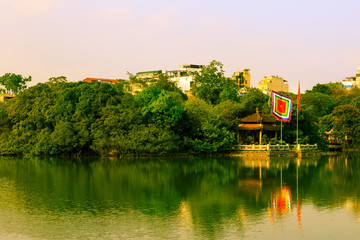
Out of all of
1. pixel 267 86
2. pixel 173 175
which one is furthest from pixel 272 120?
pixel 267 86

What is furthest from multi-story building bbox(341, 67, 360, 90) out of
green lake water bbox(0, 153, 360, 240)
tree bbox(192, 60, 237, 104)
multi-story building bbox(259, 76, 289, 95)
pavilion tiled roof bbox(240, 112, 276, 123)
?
green lake water bbox(0, 153, 360, 240)

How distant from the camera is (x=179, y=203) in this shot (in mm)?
18203

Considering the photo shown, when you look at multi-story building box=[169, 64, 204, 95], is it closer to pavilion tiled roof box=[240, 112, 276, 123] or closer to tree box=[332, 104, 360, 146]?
tree box=[332, 104, 360, 146]

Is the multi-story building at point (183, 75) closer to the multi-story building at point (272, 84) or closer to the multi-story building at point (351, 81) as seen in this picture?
the multi-story building at point (272, 84)

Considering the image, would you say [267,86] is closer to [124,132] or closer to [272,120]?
[272,120]

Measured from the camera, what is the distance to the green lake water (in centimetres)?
1380

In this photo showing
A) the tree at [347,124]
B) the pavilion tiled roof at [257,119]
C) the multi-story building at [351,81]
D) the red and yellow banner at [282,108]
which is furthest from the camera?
the multi-story building at [351,81]

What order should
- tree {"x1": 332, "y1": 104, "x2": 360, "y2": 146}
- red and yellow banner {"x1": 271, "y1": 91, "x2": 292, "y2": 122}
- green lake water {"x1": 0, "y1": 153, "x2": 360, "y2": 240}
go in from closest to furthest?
green lake water {"x1": 0, "y1": 153, "x2": 360, "y2": 240}
red and yellow banner {"x1": 271, "y1": 91, "x2": 292, "y2": 122}
tree {"x1": 332, "y1": 104, "x2": 360, "y2": 146}

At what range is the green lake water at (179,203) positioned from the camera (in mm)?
13805

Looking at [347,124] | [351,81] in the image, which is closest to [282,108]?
[347,124]

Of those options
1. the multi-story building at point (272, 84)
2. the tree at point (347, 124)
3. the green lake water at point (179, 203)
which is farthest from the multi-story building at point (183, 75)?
the green lake water at point (179, 203)

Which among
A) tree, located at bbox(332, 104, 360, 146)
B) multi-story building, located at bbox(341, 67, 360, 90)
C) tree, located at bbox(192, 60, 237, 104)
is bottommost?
tree, located at bbox(332, 104, 360, 146)

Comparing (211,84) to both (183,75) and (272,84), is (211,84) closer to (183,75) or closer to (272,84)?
(183,75)

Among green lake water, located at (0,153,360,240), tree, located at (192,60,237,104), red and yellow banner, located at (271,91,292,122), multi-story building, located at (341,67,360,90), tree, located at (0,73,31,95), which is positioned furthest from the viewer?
multi-story building, located at (341,67,360,90)
